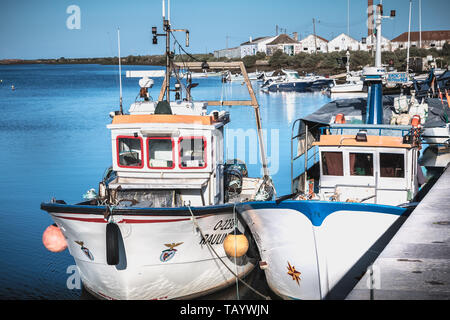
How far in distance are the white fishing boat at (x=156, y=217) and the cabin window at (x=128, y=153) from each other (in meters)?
0.02

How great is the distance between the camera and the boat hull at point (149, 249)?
35.2 feet

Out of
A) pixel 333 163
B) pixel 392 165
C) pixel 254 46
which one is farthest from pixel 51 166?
pixel 254 46

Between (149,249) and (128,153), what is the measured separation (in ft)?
7.60

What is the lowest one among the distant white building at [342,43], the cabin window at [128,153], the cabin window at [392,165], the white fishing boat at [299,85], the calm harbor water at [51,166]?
the calm harbor water at [51,166]

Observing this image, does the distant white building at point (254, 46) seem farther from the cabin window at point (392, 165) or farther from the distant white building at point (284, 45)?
the cabin window at point (392, 165)

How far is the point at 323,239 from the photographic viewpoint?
1063cm

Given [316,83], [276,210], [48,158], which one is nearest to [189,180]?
[276,210]

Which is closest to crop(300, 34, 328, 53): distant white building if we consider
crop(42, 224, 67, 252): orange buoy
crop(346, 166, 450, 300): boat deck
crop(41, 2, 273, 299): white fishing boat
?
crop(41, 2, 273, 299): white fishing boat

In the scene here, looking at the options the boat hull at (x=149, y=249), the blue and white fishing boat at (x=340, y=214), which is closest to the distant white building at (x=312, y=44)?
the blue and white fishing boat at (x=340, y=214)

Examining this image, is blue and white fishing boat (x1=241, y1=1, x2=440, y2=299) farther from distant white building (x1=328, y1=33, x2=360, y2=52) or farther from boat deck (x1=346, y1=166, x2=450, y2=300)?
distant white building (x1=328, y1=33, x2=360, y2=52)
